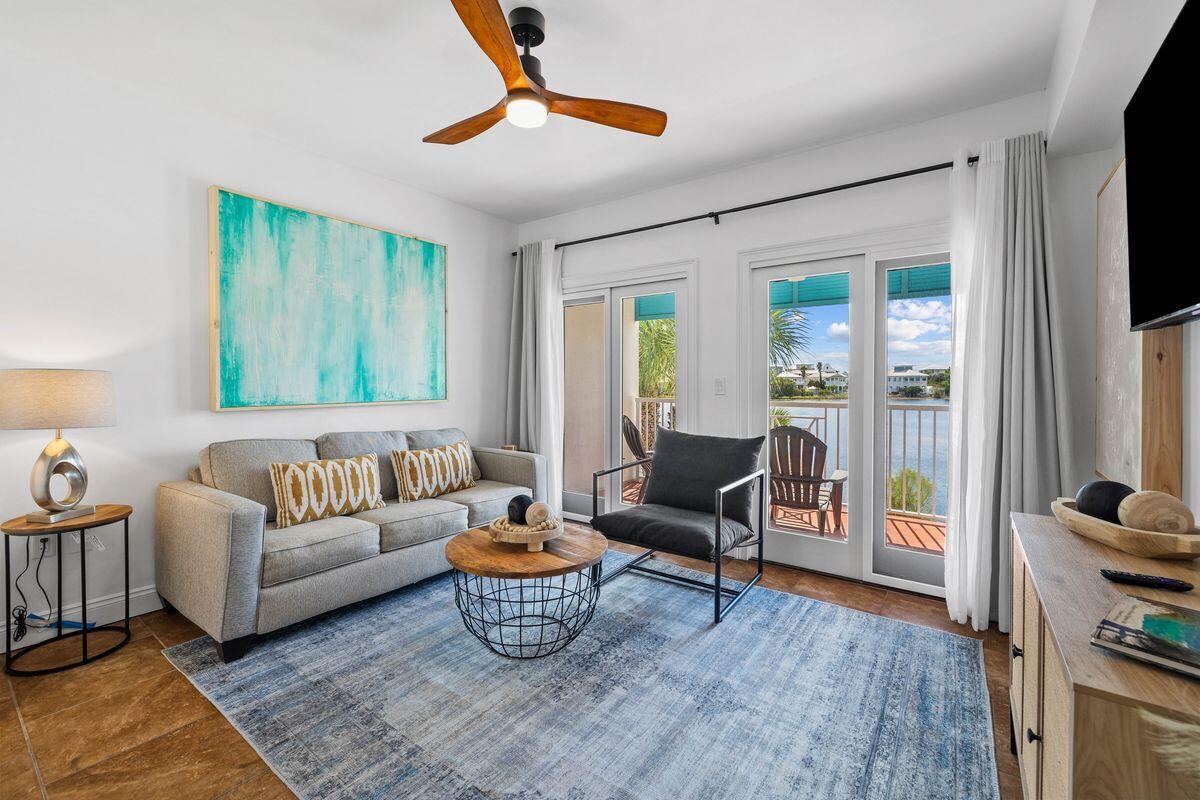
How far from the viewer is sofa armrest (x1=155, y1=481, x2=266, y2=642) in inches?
88.7

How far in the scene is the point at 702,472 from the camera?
315 centimetres

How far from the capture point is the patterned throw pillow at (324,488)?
2799 millimetres

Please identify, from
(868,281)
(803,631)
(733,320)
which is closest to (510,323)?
A: (733,320)

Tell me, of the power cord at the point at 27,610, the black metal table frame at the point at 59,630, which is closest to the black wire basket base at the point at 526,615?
the black metal table frame at the point at 59,630

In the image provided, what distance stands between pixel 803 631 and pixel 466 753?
1634mm

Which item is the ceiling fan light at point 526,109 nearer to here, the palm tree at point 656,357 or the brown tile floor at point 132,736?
the palm tree at point 656,357

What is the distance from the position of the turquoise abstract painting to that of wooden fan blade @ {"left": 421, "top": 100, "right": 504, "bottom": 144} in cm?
135

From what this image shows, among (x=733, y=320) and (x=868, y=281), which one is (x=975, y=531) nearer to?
(x=868, y=281)

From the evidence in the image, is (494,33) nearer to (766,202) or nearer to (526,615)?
(766,202)

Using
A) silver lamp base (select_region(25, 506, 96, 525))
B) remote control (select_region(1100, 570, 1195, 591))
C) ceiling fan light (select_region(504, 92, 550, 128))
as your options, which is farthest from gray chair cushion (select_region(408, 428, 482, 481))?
remote control (select_region(1100, 570, 1195, 591))

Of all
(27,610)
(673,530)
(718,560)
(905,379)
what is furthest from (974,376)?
(27,610)

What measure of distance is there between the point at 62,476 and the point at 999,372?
4.35 m

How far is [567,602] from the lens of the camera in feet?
9.46

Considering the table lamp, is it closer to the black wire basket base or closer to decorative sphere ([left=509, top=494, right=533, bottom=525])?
the black wire basket base
